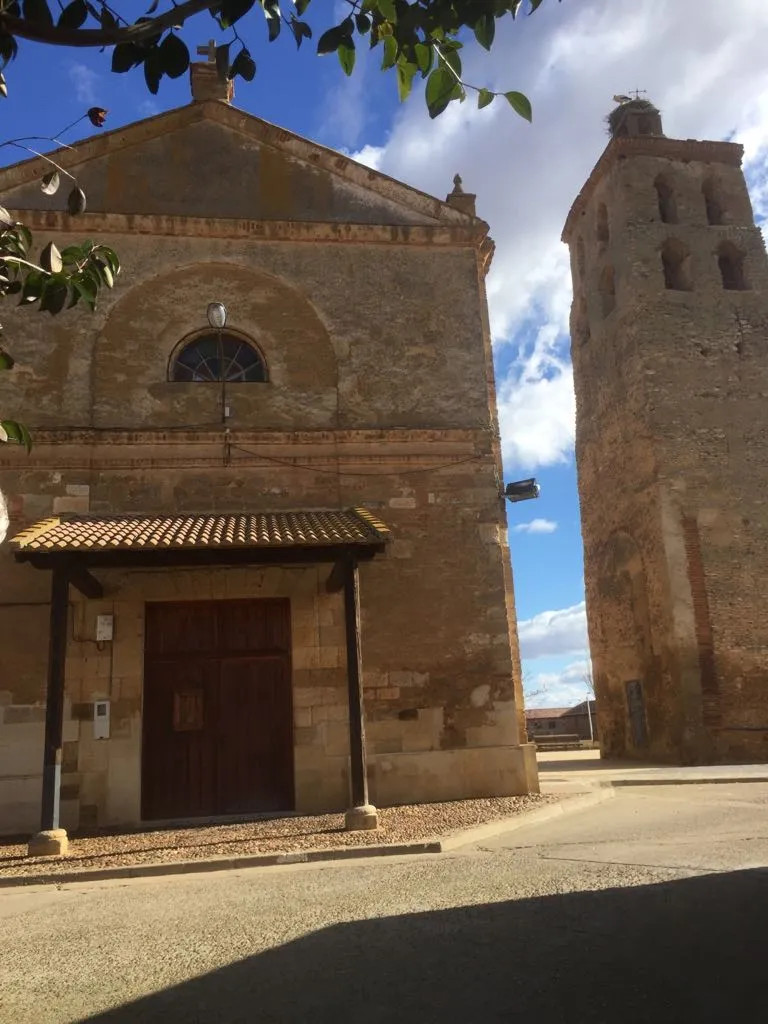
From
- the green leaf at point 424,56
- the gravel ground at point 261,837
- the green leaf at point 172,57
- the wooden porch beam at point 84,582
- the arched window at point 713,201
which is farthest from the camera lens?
the arched window at point 713,201

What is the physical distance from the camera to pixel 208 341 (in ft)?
40.6

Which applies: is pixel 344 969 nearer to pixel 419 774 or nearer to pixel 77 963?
pixel 77 963

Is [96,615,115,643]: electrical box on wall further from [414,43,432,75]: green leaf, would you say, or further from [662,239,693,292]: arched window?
[662,239,693,292]: arched window

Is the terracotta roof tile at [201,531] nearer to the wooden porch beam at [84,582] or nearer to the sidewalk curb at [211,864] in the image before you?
the wooden porch beam at [84,582]

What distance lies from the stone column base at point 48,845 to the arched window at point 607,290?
21.9 metres

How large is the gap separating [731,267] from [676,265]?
6.17 feet

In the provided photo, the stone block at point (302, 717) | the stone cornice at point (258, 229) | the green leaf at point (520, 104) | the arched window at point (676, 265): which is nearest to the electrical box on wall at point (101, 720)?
the stone block at point (302, 717)

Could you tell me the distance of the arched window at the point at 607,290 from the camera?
25.4 m

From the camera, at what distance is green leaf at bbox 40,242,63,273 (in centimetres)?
334

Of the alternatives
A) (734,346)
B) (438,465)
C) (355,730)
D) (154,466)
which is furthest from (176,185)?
(734,346)

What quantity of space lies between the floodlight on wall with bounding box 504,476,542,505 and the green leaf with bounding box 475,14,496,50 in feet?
30.1

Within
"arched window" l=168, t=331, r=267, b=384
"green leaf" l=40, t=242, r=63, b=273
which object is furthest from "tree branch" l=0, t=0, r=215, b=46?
"arched window" l=168, t=331, r=267, b=384

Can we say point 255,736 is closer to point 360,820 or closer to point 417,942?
point 360,820

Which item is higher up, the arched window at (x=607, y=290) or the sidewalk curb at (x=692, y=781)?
the arched window at (x=607, y=290)
